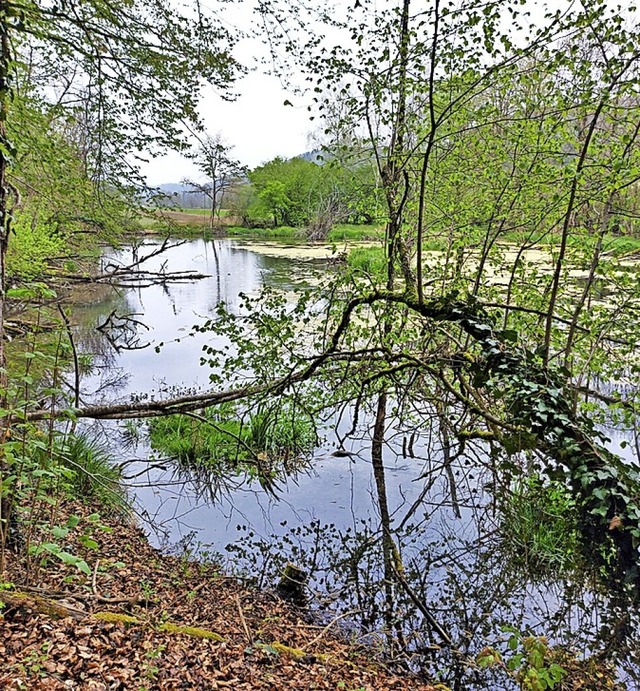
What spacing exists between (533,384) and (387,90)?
2.40 meters

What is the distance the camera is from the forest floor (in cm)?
176

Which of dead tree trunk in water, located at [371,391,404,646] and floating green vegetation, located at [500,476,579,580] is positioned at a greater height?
floating green vegetation, located at [500,476,579,580]

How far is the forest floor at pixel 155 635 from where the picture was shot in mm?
1764

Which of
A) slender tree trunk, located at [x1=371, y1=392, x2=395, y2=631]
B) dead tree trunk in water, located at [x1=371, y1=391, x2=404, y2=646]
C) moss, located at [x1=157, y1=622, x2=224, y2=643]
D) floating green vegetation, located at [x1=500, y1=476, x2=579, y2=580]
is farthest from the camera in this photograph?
floating green vegetation, located at [x1=500, y1=476, x2=579, y2=580]

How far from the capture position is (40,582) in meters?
2.29

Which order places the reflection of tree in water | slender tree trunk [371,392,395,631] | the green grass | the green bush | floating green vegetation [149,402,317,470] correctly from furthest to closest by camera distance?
floating green vegetation [149,402,317,470]
the green bush
the green grass
slender tree trunk [371,392,395,631]
the reflection of tree in water

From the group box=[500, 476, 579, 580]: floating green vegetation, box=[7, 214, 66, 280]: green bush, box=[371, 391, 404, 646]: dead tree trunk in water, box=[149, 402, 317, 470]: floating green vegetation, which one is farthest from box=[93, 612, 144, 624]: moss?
box=[7, 214, 66, 280]: green bush

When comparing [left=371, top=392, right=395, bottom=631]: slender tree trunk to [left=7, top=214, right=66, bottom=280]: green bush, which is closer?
[left=371, top=392, right=395, bottom=631]: slender tree trunk

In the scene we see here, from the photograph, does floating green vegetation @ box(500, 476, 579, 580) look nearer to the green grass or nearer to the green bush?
the green grass

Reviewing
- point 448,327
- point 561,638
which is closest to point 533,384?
point 448,327

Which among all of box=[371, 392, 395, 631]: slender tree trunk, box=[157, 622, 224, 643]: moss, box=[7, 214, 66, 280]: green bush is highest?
box=[7, 214, 66, 280]: green bush

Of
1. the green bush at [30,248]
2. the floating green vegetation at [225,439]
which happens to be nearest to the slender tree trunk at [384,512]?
the floating green vegetation at [225,439]

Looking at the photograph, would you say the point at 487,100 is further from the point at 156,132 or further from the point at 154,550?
the point at 154,550

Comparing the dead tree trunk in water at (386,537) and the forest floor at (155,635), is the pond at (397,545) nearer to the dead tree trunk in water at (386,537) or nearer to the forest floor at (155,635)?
the dead tree trunk in water at (386,537)
